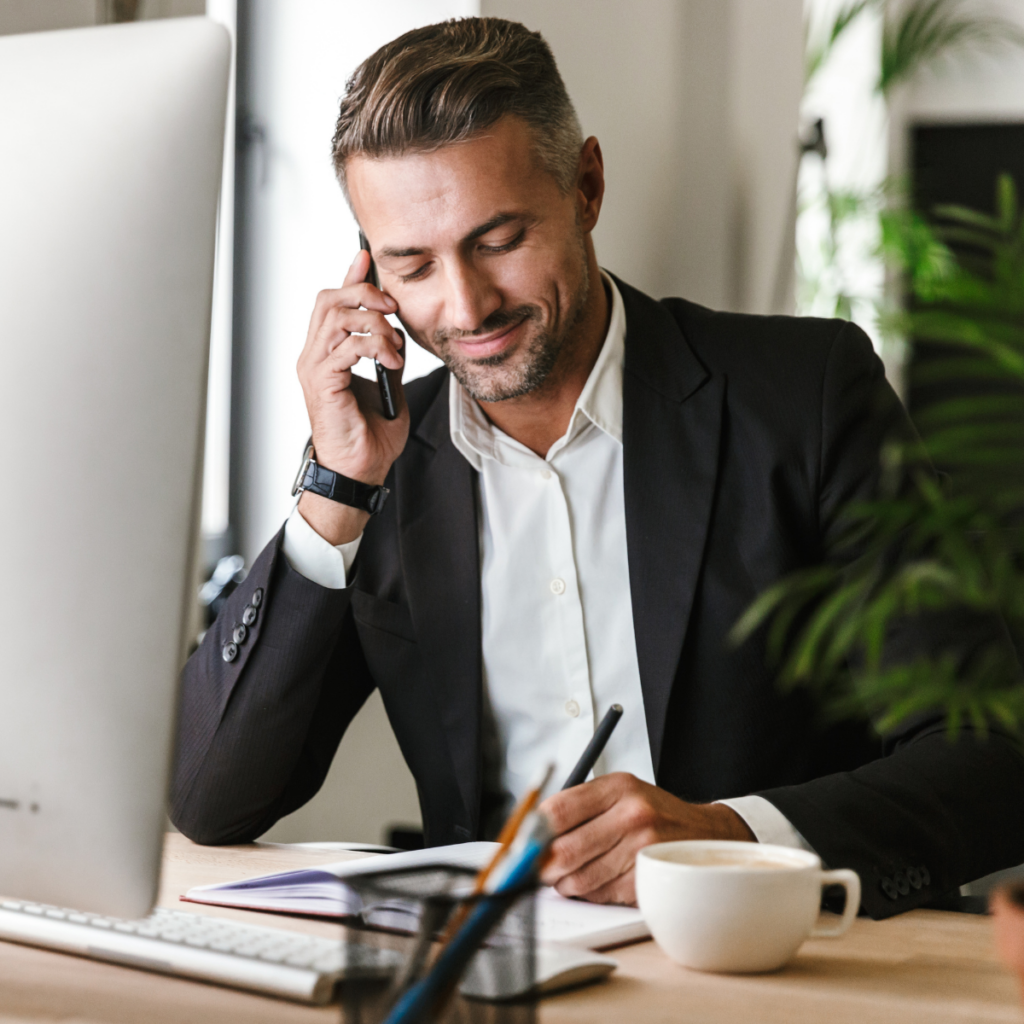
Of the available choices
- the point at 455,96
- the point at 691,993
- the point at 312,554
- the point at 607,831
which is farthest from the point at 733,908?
the point at 455,96

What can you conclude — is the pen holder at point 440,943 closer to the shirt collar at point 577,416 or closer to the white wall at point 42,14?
the shirt collar at point 577,416

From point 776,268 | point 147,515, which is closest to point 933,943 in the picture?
point 147,515

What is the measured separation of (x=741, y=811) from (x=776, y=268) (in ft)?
6.61

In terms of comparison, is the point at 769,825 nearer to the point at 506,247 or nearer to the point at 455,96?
the point at 506,247

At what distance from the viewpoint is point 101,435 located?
24.0 inches

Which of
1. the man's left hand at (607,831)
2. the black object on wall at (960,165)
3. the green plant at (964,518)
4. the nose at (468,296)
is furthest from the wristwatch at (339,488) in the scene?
the black object on wall at (960,165)

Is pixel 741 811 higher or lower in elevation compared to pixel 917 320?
lower

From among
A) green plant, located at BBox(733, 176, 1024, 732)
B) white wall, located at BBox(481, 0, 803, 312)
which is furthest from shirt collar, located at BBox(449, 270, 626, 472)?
green plant, located at BBox(733, 176, 1024, 732)

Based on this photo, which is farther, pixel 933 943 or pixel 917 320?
pixel 933 943

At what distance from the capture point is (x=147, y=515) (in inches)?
23.8

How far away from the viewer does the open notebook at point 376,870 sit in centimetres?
80

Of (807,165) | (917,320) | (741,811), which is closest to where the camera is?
(917,320)

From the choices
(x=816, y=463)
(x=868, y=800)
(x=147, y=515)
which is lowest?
(x=868, y=800)

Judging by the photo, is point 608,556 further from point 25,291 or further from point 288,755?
point 25,291
